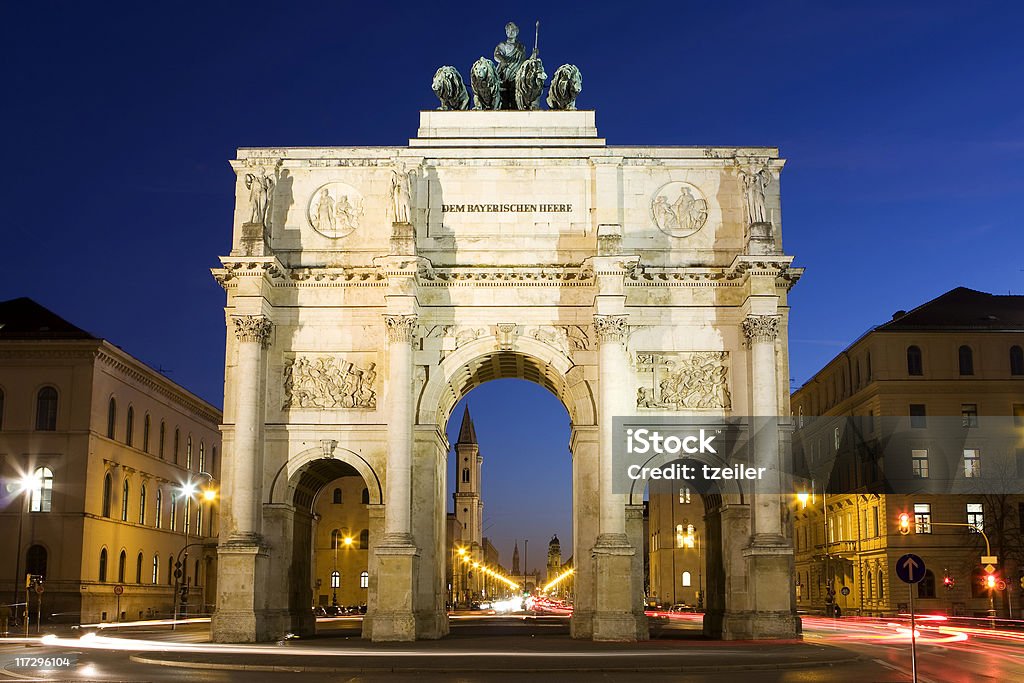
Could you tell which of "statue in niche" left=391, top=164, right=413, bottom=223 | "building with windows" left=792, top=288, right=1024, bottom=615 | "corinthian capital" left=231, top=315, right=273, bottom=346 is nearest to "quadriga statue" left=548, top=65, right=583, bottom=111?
"statue in niche" left=391, top=164, right=413, bottom=223

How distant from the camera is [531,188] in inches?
1491

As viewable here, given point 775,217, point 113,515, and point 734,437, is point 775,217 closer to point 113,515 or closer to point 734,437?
point 734,437

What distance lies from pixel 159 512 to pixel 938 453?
41.6 meters

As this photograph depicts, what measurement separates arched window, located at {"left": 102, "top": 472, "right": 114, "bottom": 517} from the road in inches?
745

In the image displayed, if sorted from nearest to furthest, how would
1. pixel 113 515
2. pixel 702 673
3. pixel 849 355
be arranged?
1. pixel 702 673
2. pixel 113 515
3. pixel 849 355

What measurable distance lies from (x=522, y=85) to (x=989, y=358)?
33.6 m

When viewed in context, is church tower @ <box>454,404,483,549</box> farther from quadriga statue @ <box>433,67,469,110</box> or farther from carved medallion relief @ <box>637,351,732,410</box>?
carved medallion relief @ <box>637,351,732,410</box>

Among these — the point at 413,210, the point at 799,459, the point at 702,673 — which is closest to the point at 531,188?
the point at 413,210

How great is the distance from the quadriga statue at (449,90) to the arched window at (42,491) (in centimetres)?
2596

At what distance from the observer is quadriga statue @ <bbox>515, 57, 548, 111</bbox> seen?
40469 millimetres

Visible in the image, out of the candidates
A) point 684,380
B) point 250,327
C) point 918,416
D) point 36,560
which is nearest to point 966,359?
point 918,416

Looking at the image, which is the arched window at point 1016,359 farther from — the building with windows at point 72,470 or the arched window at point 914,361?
the building with windows at point 72,470

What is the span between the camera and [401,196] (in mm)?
36312

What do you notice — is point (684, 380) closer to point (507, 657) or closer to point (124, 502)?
point (507, 657)
